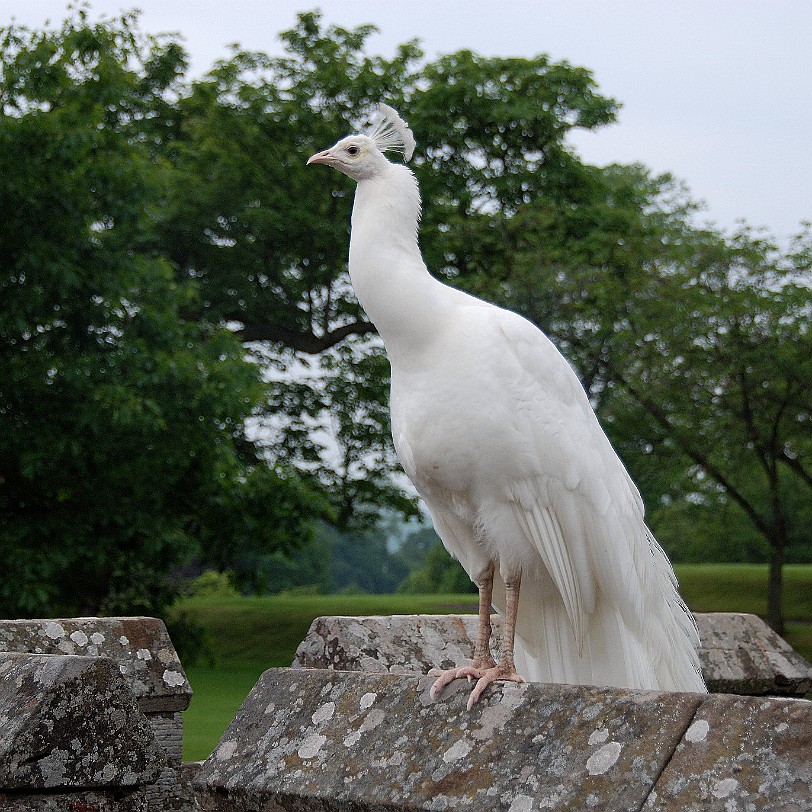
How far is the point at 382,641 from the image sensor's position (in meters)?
4.32

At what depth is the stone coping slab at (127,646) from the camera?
4246mm

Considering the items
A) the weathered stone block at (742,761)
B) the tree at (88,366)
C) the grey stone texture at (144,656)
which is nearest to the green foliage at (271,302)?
the tree at (88,366)

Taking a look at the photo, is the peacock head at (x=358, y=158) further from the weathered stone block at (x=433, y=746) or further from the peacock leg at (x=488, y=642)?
the weathered stone block at (x=433, y=746)

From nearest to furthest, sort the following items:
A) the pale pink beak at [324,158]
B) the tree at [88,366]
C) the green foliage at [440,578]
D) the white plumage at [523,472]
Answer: the white plumage at [523,472] < the pale pink beak at [324,158] < the tree at [88,366] < the green foliage at [440,578]

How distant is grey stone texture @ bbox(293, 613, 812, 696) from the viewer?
169 inches

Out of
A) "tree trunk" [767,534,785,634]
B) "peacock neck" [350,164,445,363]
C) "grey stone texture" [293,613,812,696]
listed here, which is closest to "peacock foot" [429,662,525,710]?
"grey stone texture" [293,613,812,696]

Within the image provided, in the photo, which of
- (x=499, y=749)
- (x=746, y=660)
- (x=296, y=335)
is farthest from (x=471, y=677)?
(x=296, y=335)

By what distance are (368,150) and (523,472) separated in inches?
59.5

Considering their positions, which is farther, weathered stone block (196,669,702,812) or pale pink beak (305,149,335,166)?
pale pink beak (305,149,335,166)

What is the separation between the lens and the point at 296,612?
82.9 feet

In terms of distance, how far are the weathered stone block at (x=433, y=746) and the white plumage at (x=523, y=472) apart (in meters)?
1.20

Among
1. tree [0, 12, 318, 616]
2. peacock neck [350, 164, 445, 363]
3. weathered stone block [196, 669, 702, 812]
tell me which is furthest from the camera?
tree [0, 12, 318, 616]

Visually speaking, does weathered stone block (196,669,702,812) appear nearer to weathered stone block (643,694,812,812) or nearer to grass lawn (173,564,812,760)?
weathered stone block (643,694,812,812)

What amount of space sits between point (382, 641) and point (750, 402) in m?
16.4
